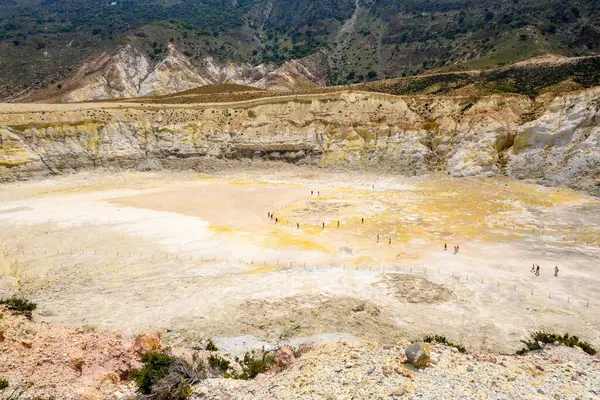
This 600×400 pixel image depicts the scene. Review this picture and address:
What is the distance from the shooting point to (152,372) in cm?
879

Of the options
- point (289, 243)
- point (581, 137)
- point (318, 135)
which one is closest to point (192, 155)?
point (318, 135)

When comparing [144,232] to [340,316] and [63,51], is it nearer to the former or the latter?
[340,316]

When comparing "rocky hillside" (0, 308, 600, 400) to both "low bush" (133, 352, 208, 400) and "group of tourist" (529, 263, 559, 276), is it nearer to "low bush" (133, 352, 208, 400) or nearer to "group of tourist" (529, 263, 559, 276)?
"low bush" (133, 352, 208, 400)

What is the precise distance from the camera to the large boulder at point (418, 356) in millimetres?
8273

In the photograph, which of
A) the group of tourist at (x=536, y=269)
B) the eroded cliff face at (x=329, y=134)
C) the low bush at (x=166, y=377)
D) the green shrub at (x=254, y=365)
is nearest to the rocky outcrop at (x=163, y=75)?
the eroded cliff face at (x=329, y=134)

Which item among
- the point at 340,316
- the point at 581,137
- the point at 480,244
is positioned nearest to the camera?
the point at 340,316

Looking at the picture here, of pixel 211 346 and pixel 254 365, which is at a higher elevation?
pixel 254 365

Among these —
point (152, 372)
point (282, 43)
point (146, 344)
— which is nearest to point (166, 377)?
point (152, 372)

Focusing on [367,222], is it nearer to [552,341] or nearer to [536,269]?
[536,269]

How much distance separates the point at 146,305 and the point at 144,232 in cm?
1030

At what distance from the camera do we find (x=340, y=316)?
13.9m

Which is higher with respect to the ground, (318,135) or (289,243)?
(318,135)

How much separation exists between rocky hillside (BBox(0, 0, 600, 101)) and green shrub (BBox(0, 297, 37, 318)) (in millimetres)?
69761

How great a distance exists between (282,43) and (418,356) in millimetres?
134012
